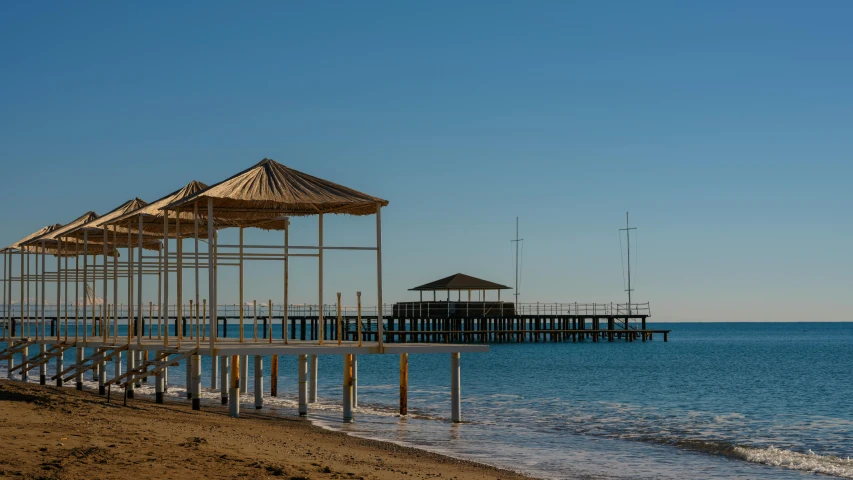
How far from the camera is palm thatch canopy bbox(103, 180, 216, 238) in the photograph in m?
20.1

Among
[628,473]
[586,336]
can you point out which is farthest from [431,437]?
[586,336]

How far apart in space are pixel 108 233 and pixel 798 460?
1893 cm

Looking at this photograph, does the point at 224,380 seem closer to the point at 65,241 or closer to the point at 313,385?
the point at 313,385

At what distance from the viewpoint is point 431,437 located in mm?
18297

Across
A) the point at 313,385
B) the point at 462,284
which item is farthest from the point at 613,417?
the point at 462,284

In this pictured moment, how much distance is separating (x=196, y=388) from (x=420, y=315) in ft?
138

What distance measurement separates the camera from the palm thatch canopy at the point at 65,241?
2685 centimetres

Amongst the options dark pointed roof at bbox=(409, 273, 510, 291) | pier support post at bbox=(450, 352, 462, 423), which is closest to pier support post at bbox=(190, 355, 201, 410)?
pier support post at bbox=(450, 352, 462, 423)

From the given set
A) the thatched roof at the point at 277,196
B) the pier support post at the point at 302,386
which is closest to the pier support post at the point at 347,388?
the pier support post at the point at 302,386

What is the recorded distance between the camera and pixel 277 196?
17859 mm

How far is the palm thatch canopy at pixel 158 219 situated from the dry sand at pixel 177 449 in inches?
169

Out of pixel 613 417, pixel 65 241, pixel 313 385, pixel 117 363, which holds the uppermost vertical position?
pixel 65 241

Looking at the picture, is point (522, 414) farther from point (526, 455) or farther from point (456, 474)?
point (456, 474)

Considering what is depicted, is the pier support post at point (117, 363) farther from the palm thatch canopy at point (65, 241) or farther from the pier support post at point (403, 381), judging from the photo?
the pier support post at point (403, 381)
